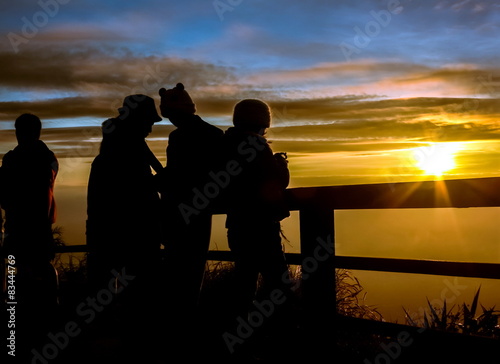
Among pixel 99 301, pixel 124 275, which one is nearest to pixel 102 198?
pixel 124 275

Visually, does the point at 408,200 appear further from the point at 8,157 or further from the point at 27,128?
the point at 8,157

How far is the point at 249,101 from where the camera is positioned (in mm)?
4363

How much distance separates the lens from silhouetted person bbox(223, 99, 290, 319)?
14.2 ft

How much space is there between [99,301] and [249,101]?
7.97 ft

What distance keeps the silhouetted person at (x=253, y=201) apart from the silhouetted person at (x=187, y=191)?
273mm

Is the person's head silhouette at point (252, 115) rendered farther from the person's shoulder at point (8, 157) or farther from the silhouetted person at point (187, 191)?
the person's shoulder at point (8, 157)

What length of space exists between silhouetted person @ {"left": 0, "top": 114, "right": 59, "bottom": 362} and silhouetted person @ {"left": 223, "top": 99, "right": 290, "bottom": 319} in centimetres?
245

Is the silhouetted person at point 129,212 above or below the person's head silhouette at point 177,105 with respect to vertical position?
below

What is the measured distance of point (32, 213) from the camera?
20.0 feet

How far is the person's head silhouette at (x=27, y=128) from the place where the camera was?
6.11 metres

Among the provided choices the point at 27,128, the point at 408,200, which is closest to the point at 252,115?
the point at 408,200

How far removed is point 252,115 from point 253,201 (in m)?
0.61

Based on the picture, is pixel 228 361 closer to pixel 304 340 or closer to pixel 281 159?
pixel 304 340

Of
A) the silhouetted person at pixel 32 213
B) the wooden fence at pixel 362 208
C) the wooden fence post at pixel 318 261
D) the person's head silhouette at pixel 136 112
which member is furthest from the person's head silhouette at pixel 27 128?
the wooden fence post at pixel 318 261
